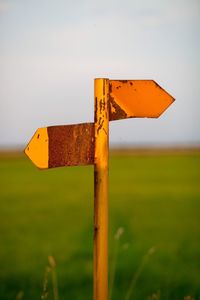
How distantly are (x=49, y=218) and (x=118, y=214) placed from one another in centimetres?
64

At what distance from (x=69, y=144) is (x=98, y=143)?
0.07 meters

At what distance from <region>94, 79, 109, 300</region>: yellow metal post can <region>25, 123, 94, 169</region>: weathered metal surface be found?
0.9 inches

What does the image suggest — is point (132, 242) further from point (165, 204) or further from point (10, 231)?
point (165, 204)

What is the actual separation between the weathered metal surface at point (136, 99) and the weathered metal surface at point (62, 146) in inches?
3.4

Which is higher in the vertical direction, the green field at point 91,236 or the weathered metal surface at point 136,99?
the weathered metal surface at point 136,99

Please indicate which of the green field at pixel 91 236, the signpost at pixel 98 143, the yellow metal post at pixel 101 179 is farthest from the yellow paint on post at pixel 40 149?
the green field at pixel 91 236

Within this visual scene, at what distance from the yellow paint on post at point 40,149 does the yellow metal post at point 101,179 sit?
0.12 m

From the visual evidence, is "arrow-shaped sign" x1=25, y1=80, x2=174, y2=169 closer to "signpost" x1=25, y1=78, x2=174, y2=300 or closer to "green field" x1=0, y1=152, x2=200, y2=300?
"signpost" x1=25, y1=78, x2=174, y2=300

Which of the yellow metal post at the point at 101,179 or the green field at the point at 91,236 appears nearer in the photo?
the yellow metal post at the point at 101,179

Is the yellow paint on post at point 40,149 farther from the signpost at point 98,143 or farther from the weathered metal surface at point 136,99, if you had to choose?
the weathered metal surface at point 136,99

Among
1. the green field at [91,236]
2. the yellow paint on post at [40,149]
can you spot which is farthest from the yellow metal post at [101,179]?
the green field at [91,236]

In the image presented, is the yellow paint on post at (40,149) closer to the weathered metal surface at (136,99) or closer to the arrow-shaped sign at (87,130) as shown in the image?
the arrow-shaped sign at (87,130)

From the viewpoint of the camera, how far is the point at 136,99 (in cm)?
124

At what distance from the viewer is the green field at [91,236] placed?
2.63 meters
